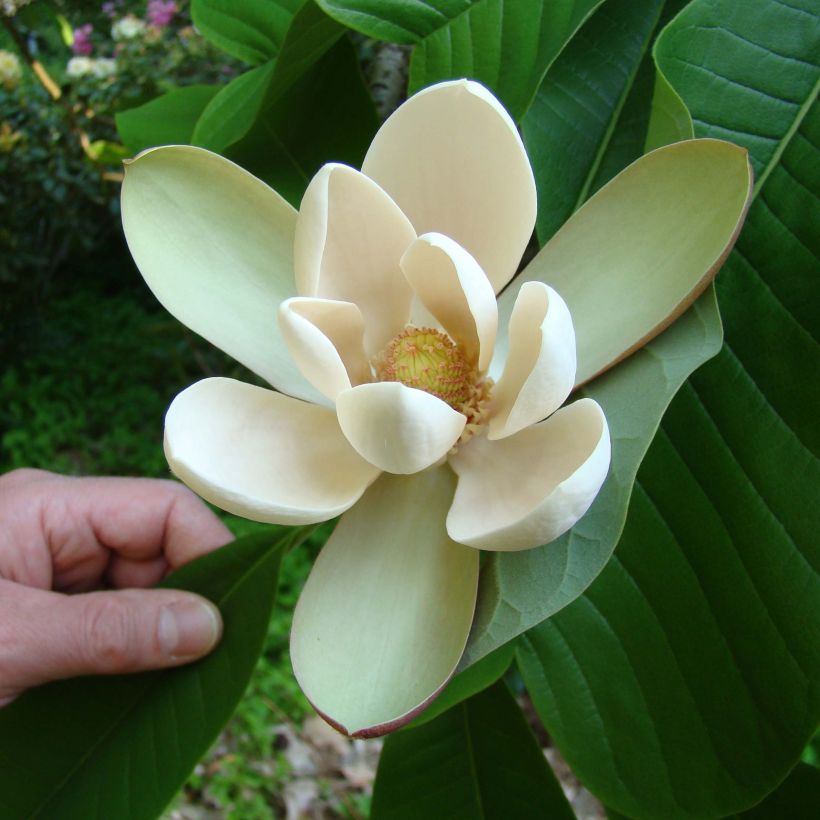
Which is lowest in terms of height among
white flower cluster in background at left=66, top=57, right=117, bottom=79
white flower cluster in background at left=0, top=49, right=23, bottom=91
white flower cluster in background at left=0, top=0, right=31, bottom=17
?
white flower cluster in background at left=0, top=49, right=23, bottom=91

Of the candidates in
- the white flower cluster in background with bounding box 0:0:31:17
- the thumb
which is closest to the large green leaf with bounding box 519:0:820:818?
the thumb

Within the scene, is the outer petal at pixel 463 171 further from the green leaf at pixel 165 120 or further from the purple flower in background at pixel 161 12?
→ the purple flower in background at pixel 161 12

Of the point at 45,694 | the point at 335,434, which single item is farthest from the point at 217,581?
the point at 335,434

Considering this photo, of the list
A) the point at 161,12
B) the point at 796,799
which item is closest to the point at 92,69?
the point at 161,12

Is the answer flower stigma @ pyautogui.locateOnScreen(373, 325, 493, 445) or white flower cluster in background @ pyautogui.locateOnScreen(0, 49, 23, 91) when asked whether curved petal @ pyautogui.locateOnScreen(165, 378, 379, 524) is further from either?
white flower cluster in background @ pyautogui.locateOnScreen(0, 49, 23, 91)

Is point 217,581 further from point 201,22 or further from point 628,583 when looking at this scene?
point 201,22
